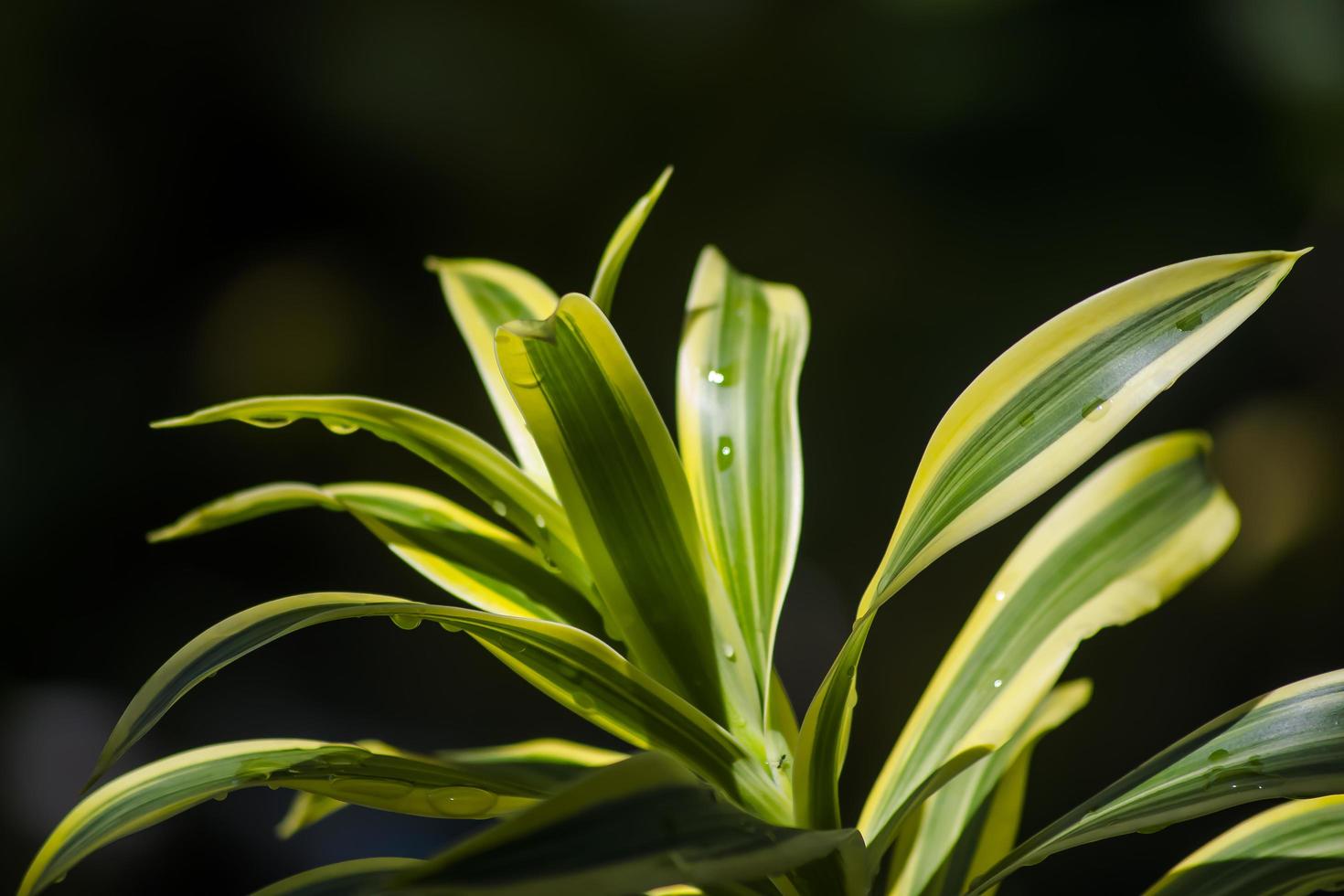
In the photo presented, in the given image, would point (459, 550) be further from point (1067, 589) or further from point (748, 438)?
point (1067, 589)

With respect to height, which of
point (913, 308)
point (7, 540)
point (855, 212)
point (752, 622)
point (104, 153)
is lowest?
point (752, 622)

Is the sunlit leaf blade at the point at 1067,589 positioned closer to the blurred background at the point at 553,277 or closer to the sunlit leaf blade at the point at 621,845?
the sunlit leaf blade at the point at 621,845

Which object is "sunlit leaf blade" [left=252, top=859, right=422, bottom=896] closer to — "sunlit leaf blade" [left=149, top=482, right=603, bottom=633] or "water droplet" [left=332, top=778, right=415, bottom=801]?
"water droplet" [left=332, top=778, right=415, bottom=801]

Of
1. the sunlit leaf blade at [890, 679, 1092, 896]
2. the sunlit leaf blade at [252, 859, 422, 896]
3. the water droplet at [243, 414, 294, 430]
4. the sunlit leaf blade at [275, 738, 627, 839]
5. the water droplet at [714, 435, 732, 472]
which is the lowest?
the sunlit leaf blade at [890, 679, 1092, 896]

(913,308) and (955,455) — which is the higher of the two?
(913,308)

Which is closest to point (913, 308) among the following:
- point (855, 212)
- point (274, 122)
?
point (855, 212)

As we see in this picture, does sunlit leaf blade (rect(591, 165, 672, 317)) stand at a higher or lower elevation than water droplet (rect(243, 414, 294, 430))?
higher

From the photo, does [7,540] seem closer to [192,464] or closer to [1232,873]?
[192,464]

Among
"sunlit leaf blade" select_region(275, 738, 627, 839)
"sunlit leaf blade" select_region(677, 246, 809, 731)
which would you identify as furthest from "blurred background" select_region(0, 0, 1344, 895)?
"sunlit leaf blade" select_region(677, 246, 809, 731)
